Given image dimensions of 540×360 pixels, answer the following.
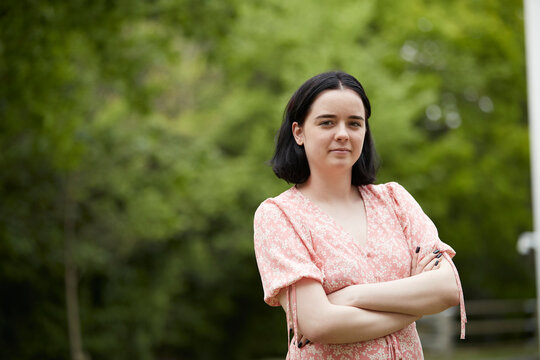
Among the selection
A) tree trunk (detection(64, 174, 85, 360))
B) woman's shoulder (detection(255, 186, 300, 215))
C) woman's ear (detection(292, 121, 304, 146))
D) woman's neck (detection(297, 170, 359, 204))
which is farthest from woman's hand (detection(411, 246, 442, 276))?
tree trunk (detection(64, 174, 85, 360))

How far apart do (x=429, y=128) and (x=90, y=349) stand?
9.77 m

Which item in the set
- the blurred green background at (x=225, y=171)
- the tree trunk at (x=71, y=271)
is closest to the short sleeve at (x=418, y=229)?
the blurred green background at (x=225, y=171)

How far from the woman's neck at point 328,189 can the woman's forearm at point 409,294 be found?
331 millimetres

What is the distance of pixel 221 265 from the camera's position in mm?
14945

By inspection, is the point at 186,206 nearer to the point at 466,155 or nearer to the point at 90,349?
the point at 90,349

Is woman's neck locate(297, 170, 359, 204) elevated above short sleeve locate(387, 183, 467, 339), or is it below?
above

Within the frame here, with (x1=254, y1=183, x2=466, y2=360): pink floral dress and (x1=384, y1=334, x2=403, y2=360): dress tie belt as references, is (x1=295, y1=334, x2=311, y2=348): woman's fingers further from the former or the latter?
(x1=384, y1=334, x2=403, y2=360): dress tie belt

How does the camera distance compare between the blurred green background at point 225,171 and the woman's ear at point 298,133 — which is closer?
the woman's ear at point 298,133

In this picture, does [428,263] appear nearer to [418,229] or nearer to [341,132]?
[418,229]

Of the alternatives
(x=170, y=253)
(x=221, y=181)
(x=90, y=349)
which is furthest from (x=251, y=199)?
(x=90, y=349)

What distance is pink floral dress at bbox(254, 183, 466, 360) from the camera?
1937 millimetres

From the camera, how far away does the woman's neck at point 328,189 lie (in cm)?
212

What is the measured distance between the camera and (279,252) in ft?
6.42

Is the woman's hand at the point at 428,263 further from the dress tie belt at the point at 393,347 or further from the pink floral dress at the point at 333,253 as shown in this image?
the dress tie belt at the point at 393,347
